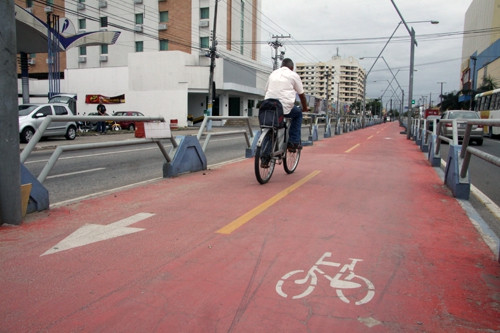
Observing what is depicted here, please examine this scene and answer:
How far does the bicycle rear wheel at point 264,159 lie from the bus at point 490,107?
23.4m

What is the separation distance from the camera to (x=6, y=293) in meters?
2.87

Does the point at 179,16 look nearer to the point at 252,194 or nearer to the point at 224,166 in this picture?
the point at 224,166

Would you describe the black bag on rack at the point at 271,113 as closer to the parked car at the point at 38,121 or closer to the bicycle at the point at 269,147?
the bicycle at the point at 269,147

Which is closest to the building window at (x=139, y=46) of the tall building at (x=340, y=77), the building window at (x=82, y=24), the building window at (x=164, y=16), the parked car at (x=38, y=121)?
the building window at (x=164, y=16)

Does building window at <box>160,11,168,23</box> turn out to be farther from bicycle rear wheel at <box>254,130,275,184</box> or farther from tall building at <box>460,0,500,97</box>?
bicycle rear wheel at <box>254,130,275,184</box>

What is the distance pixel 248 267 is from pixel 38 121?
1716 cm

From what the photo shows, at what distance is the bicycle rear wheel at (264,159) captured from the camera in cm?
Answer: 640

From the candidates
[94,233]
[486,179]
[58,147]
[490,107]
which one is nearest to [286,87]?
[58,147]

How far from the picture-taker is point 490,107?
91.1 ft

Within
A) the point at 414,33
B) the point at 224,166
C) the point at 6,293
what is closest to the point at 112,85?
the point at 414,33

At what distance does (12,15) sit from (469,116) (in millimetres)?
20858

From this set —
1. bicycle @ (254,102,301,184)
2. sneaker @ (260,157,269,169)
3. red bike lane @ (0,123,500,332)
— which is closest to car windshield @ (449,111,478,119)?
bicycle @ (254,102,301,184)

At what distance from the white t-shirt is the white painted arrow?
10.5ft

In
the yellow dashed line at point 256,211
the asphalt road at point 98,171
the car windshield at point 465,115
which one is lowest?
the asphalt road at point 98,171
